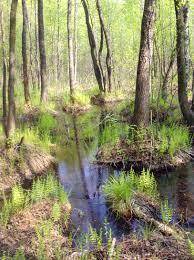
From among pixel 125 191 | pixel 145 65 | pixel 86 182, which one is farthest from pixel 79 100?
pixel 125 191

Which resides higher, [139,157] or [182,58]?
[182,58]

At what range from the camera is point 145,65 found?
1000cm

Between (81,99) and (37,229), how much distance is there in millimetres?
14214

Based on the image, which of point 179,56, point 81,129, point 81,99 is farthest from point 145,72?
point 81,99

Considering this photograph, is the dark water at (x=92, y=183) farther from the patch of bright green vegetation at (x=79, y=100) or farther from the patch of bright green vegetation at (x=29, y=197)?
the patch of bright green vegetation at (x=79, y=100)

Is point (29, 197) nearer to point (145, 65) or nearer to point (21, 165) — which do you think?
point (21, 165)

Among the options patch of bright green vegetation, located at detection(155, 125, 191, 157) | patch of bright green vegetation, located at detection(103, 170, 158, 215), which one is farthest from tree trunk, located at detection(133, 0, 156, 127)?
patch of bright green vegetation, located at detection(103, 170, 158, 215)

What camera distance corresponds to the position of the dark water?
6877 millimetres

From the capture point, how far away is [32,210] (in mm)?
6535

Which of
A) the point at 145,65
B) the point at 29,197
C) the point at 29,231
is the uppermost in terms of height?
the point at 145,65

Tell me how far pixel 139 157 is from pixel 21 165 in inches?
118

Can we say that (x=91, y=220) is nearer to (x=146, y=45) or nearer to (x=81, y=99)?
(x=146, y=45)

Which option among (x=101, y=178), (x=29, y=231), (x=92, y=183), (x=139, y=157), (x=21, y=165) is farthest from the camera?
(x=139, y=157)

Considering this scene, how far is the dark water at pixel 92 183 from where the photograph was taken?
22.6 feet
